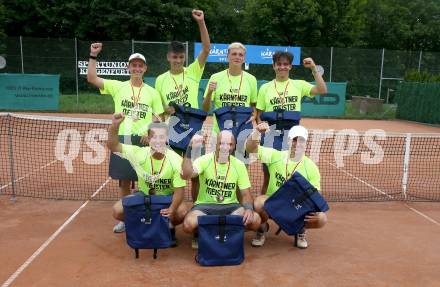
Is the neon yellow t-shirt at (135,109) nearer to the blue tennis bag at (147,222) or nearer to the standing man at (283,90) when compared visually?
the blue tennis bag at (147,222)

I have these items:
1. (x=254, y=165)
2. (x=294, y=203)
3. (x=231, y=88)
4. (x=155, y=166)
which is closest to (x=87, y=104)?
(x=254, y=165)

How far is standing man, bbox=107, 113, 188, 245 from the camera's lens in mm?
5039

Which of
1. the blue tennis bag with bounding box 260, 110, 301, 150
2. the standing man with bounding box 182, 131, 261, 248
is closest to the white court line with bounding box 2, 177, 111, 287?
the standing man with bounding box 182, 131, 261, 248

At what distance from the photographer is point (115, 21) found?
94.3 ft

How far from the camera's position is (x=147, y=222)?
15.7ft

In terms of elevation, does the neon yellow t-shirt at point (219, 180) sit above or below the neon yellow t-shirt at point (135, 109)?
below

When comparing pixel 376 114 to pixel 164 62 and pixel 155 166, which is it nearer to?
pixel 164 62

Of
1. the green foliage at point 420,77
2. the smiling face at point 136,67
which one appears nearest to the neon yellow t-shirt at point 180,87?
the smiling face at point 136,67

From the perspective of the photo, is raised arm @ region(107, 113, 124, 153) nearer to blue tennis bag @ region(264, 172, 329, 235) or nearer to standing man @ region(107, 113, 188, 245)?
standing man @ region(107, 113, 188, 245)

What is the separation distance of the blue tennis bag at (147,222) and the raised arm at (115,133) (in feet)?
1.93

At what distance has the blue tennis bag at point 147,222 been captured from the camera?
4770 mm

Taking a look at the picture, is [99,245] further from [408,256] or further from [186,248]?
[408,256]

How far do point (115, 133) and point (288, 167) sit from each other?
2039 millimetres

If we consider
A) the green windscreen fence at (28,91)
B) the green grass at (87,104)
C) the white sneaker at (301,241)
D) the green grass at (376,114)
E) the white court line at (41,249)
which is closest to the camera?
the white court line at (41,249)
